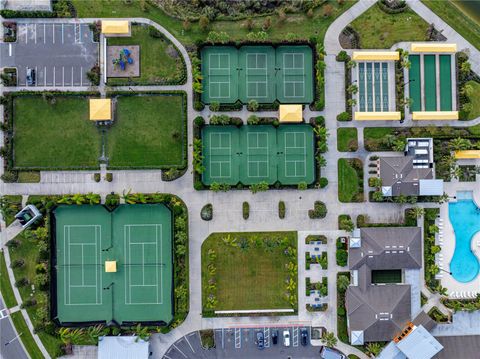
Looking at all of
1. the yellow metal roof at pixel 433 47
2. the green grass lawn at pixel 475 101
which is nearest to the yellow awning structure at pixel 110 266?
the yellow metal roof at pixel 433 47

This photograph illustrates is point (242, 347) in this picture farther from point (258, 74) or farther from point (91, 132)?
point (258, 74)

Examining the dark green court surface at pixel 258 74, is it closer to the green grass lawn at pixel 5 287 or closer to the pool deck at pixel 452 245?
the pool deck at pixel 452 245

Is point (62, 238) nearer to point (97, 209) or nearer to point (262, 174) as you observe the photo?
point (97, 209)

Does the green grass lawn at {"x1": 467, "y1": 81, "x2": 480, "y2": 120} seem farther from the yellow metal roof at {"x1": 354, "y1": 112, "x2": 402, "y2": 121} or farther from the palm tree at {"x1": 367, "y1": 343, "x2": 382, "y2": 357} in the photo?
the palm tree at {"x1": 367, "y1": 343, "x2": 382, "y2": 357}

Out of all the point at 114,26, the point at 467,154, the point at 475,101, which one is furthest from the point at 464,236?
the point at 114,26

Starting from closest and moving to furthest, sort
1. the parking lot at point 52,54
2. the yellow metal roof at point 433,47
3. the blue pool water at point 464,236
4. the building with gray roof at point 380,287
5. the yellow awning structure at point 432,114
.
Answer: the building with gray roof at point 380,287
the parking lot at point 52,54
the yellow awning structure at point 432,114
the yellow metal roof at point 433,47
the blue pool water at point 464,236

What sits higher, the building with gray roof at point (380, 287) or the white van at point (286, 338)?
the building with gray roof at point (380, 287)
